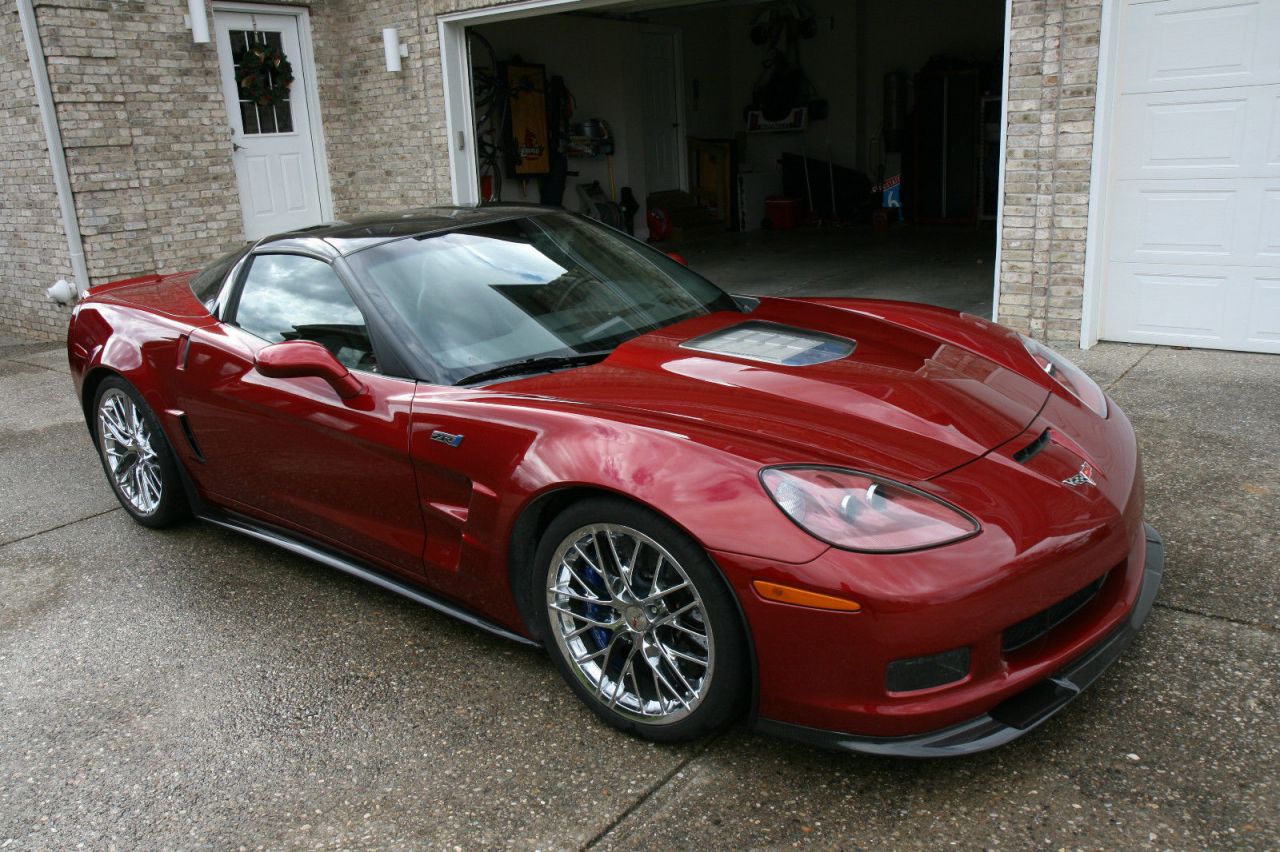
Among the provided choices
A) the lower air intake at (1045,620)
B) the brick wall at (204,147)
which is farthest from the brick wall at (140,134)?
the lower air intake at (1045,620)

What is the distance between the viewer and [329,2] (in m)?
9.85

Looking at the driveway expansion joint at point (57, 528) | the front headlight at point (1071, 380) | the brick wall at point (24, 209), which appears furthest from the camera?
the brick wall at point (24, 209)

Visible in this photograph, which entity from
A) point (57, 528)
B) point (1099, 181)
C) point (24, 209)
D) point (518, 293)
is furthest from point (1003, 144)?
point (24, 209)

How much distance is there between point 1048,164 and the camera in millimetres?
6246

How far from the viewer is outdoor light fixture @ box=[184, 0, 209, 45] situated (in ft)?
28.9

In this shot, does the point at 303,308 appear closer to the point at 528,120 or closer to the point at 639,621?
the point at 639,621

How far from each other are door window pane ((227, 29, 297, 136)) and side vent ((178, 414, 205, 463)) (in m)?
6.82

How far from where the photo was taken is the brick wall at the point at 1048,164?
604 cm

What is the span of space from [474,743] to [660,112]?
13.0 m

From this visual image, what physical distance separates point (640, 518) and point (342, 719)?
Result: 110 centimetres

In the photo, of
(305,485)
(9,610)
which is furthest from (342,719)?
(9,610)

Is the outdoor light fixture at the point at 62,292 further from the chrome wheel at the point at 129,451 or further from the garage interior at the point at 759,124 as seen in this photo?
the chrome wheel at the point at 129,451

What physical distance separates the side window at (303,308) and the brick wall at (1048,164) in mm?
4651

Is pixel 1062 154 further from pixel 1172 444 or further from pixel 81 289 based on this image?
pixel 81 289
